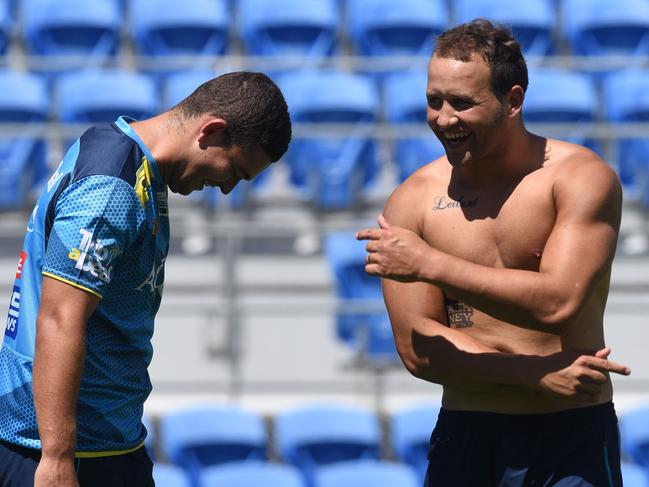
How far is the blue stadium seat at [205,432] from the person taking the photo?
21.0 feet

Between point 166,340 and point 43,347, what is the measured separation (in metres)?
4.34

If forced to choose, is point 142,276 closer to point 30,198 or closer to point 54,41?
point 30,198

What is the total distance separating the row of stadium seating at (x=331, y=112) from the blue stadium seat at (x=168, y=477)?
110 inches

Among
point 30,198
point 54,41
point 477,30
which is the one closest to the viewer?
point 477,30

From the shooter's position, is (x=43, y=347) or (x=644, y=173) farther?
(x=644, y=173)

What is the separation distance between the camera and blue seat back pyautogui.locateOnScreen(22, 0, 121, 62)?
31.9 ft

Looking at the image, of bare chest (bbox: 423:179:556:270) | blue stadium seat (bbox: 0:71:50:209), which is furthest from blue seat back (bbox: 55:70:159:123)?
bare chest (bbox: 423:179:556:270)

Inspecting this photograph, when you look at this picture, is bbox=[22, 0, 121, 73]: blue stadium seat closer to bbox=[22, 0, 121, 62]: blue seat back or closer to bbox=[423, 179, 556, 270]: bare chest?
bbox=[22, 0, 121, 62]: blue seat back

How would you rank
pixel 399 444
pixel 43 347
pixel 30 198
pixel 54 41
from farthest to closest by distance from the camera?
pixel 54 41, pixel 30 198, pixel 399 444, pixel 43 347

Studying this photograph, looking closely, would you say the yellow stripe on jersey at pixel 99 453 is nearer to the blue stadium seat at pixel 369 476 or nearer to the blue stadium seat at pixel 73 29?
the blue stadium seat at pixel 369 476

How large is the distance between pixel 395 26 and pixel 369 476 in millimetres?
4927

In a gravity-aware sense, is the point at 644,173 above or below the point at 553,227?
above

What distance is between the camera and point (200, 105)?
9.99ft

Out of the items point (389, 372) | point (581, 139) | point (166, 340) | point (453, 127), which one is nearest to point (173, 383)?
point (166, 340)
